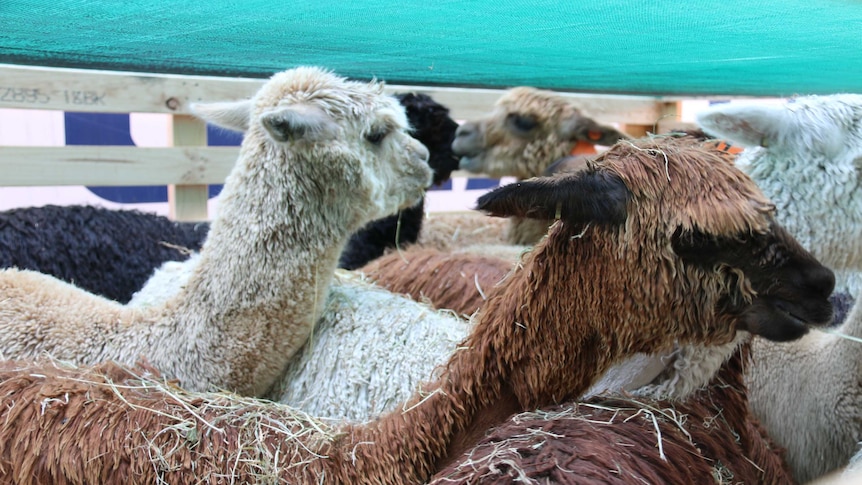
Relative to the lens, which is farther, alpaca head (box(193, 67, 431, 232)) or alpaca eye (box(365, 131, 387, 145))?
alpaca eye (box(365, 131, 387, 145))

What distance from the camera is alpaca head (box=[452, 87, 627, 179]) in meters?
5.07

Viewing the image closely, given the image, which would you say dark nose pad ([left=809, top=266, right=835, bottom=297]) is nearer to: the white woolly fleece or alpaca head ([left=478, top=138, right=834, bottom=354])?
alpaca head ([left=478, top=138, right=834, bottom=354])

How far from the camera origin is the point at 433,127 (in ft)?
17.9

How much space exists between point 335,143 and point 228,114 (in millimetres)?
786

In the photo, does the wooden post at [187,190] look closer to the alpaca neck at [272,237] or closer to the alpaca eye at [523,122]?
the alpaca eye at [523,122]

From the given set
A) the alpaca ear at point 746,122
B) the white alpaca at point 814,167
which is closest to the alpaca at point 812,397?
the white alpaca at point 814,167

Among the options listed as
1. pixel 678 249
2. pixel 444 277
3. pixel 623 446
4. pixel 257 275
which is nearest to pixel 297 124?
pixel 257 275

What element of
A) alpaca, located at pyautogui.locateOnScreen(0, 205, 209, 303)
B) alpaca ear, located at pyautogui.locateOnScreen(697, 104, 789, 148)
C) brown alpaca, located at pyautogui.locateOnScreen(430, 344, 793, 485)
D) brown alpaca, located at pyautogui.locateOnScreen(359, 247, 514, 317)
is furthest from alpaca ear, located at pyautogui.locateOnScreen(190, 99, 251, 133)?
brown alpaca, located at pyautogui.locateOnScreen(430, 344, 793, 485)

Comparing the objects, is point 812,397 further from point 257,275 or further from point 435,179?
point 435,179

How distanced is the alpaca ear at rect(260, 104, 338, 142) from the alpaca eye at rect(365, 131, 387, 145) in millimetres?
234

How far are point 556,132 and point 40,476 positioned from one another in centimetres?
393

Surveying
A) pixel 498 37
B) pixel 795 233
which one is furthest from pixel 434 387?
pixel 498 37

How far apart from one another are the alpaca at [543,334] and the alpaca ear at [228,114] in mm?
1606

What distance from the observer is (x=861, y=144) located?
2531 millimetres
